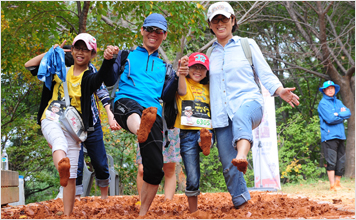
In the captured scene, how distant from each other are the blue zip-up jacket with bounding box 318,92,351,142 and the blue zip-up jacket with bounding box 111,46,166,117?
5386 millimetres

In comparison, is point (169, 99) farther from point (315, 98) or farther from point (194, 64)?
point (315, 98)

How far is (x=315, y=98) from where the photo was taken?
18.6 m

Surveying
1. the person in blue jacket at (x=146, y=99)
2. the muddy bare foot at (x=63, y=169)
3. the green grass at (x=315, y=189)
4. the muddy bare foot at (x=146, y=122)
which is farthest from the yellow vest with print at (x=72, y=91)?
the green grass at (x=315, y=189)

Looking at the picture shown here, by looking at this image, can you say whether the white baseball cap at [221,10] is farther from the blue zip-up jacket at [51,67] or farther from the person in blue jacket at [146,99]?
the blue zip-up jacket at [51,67]

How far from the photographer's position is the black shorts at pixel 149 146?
3.51 metres

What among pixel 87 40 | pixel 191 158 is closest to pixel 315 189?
pixel 191 158

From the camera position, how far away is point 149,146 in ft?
11.5

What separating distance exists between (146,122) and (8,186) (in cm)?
307

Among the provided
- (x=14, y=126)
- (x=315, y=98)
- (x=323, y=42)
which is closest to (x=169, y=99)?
(x=14, y=126)

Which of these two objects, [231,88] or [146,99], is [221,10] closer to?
[231,88]

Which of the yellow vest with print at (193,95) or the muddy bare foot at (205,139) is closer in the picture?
the muddy bare foot at (205,139)

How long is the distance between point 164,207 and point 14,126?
351 inches

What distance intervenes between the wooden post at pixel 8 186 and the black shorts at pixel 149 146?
7.80ft

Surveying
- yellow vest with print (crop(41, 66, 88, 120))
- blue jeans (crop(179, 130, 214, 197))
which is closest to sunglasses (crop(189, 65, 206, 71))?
blue jeans (crop(179, 130, 214, 197))
